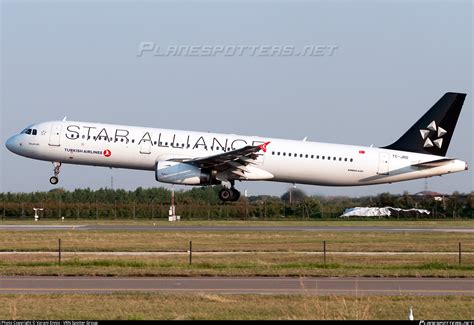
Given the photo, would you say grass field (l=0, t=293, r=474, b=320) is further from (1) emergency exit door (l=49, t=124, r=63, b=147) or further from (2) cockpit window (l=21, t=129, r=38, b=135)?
(2) cockpit window (l=21, t=129, r=38, b=135)

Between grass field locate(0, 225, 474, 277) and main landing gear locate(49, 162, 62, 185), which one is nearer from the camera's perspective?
grass field locate(0, 225, 474, 277)

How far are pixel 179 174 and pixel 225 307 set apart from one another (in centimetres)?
3402

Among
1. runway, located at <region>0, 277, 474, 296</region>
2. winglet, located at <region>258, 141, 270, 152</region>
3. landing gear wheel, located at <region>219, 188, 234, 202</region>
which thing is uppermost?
winglet, located at <region>258, 141, 270, 152</region>

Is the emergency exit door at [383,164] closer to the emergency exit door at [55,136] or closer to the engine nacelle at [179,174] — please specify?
the engine nacelle at [179,174]

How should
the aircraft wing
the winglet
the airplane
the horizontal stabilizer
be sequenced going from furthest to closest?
the horizontal stabilizer < the winglet < the airplane < the aircraft wing

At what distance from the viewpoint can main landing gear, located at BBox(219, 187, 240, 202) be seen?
5700cm

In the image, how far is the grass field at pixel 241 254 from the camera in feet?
100

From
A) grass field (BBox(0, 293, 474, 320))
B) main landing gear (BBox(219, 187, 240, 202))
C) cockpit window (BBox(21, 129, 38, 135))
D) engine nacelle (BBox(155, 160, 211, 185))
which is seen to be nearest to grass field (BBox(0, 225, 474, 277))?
engine nacelle (BBox(155, 160, 211, 185))

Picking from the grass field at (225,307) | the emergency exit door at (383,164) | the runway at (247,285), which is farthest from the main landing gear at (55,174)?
the grass field at (225,307)

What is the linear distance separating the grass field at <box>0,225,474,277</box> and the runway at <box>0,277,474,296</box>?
1464mm

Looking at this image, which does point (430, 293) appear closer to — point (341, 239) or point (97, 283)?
point (97, 283)

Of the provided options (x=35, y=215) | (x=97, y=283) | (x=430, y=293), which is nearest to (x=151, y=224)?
(x=35, y=215)

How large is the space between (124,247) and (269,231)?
12.0 metres

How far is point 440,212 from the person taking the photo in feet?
240
